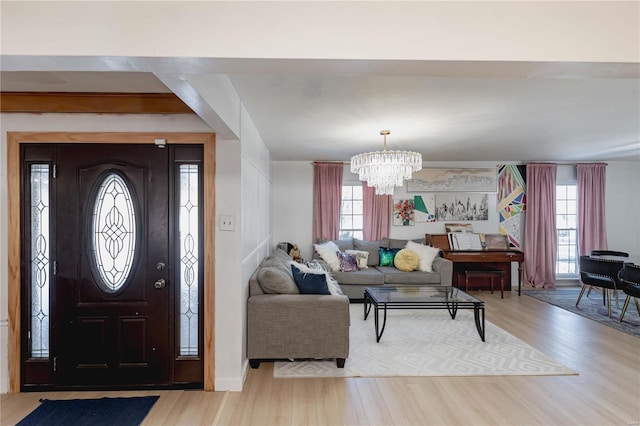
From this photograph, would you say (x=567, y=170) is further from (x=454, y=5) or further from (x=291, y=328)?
(x=454, y=5)

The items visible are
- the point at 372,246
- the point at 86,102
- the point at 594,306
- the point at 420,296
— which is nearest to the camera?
the point at 86,102

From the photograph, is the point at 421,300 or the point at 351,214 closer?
the point at 421,300

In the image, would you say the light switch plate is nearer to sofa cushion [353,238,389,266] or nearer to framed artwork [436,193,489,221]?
sofa cushion [353,238,389,266]

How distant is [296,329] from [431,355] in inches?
55.0

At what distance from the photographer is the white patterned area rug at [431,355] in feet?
9.71

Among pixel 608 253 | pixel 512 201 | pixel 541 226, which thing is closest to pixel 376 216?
pixel 512 201

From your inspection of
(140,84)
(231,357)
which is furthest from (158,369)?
(140,84)

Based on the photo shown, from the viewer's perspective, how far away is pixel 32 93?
8.11 feet

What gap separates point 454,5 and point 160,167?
2383 mm

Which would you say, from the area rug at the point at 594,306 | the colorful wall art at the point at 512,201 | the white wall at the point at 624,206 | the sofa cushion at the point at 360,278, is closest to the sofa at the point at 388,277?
the sofa cushion at the point at 360,278

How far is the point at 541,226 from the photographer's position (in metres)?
6.13

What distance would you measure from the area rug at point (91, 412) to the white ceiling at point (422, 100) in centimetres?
231

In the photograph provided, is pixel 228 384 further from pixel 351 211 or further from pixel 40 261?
pixel 351 211

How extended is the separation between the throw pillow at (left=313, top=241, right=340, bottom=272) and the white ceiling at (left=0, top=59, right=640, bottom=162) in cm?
173
